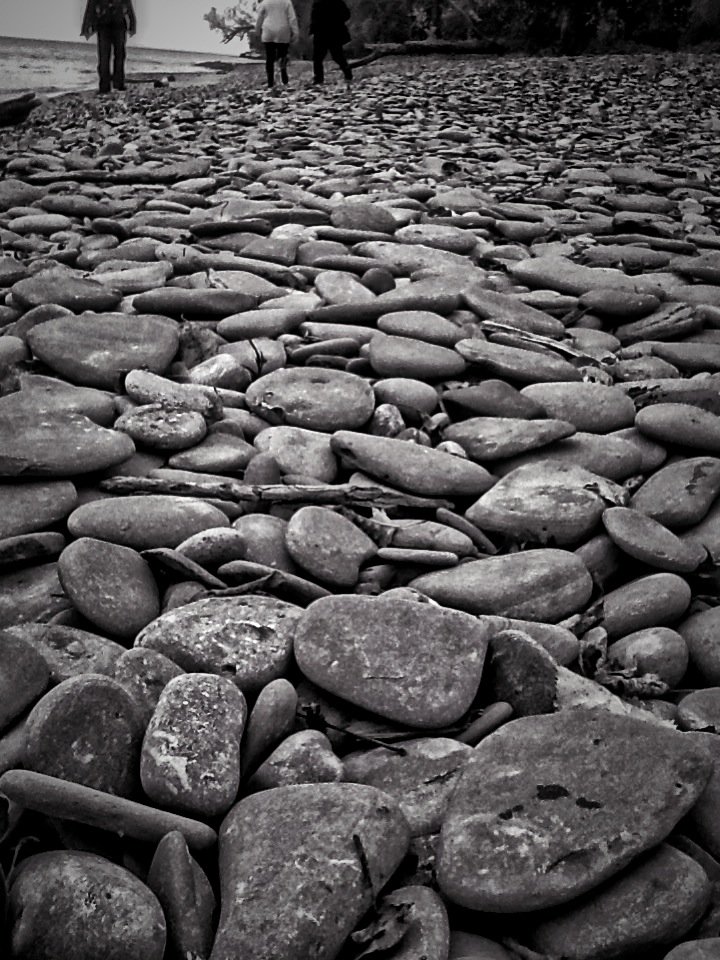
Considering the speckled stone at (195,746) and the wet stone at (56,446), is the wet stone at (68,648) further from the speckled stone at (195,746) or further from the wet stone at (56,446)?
the wet stone at (56,446)

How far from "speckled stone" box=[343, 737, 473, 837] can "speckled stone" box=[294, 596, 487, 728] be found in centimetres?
6

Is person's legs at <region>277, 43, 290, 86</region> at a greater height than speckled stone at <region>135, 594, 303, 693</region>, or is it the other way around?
person's legs at <region>277, 43, 290, 86</region>

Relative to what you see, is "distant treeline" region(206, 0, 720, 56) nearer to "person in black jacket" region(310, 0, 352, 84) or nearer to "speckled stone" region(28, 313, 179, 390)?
"person in black jacket" region(310, 0, 352, 84)

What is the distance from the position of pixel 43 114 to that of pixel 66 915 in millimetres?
7058

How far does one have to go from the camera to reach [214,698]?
1394mm

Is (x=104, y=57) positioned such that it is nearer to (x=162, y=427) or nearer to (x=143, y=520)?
(x=162, y=427)

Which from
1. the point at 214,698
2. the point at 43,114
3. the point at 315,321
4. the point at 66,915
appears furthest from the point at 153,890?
the point at 43,114

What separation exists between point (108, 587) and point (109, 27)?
5336 millimetres

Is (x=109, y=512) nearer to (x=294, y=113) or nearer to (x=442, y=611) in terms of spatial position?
(x=442, y=611)

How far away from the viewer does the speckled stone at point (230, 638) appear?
61.2 inches

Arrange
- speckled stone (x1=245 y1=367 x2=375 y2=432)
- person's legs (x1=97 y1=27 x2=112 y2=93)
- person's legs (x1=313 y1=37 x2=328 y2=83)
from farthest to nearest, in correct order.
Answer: person's legs (x1=313 y1=37 x2=328 y2=83) < person's legs (x1=97 y1=27 x2=112 y2=93) < speckled stone (x1=245 y1=367 x2=375 y2=432)

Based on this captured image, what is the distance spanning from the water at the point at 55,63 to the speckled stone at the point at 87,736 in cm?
423

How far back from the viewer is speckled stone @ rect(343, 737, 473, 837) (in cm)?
133

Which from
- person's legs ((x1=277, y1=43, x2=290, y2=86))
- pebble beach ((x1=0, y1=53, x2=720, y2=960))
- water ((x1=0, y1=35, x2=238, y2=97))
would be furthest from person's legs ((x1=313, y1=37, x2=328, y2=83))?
pebble beach ((x1=0, y1=53, x2=720, y2=960))
